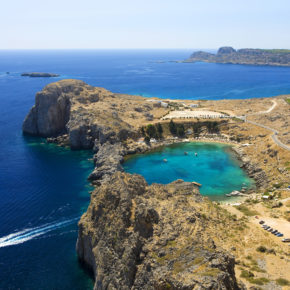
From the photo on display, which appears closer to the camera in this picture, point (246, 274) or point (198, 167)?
point (246, 274)

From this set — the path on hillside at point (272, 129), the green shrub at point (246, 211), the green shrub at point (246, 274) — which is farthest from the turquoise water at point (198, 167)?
the green shrub at point (246, 274)

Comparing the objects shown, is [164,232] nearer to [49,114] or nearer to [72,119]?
[72,119]

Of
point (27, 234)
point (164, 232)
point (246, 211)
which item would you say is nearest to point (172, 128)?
point (246, 211)

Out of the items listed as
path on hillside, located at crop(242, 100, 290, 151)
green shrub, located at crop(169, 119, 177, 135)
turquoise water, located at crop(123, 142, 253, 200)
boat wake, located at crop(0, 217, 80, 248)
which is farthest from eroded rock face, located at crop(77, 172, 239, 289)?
green shrub, located at crop(169, 119, 177, 135)

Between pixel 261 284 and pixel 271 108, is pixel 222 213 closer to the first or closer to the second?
pixel 261 284

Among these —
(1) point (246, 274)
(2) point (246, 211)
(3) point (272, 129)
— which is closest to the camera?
(1) point (246, 274)

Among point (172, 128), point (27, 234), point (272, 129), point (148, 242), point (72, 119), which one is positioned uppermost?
Answer: point (72, 119)

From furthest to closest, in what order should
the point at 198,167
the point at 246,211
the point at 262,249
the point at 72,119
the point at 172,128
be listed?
the point at 172,128 < the point at 72,119 < the point at 198,167 < the point at 246,211 < the point at 262,249
